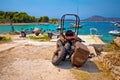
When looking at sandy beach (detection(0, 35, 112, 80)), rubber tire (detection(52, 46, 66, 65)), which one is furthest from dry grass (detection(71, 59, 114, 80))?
rubber tire (detection(52, 46, 66, 65))

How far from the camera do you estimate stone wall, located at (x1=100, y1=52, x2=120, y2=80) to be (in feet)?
33.2

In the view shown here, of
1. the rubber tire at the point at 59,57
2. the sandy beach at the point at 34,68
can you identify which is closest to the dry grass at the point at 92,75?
the sandy beach at the point at 34,68

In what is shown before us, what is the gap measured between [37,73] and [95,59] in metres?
4.38

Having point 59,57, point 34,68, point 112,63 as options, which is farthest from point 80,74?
point 34,68

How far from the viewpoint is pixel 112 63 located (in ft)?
37.9

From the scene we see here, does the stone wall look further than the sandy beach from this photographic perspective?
No

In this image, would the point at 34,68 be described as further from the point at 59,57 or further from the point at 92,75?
the point at 92,75

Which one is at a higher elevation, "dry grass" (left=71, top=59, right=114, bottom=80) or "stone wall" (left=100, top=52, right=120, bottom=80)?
"stone wall" (left=100, top=52, right=120, bottom=80)

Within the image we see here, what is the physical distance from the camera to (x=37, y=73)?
10.8 metres

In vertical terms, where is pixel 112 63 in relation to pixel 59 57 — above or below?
below

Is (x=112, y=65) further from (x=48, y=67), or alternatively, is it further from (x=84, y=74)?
(x=48, y=67)

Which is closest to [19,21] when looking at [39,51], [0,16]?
[0,16]

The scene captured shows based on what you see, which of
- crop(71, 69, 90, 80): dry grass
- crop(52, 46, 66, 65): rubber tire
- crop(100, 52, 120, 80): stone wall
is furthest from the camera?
crop(52, 46, 66, 65): rubber tire

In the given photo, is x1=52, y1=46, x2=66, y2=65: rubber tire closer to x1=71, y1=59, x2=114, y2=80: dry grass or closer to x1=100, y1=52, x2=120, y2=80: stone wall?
x1=71, y1=59, x2=114, y2=80: dry grass
